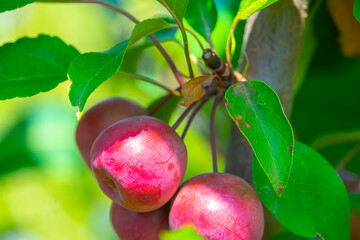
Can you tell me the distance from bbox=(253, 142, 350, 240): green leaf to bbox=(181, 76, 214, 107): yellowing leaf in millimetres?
127

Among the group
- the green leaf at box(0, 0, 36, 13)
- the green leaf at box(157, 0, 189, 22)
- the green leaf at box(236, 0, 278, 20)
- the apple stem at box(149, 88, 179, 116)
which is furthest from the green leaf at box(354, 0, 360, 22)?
the green leaf at box(0, 0, 36, 13)

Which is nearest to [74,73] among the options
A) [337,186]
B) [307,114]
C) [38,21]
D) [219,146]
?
[337,186]

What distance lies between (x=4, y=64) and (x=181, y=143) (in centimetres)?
31

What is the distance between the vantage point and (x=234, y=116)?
681mm

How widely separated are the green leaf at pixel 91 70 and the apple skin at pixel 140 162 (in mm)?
81

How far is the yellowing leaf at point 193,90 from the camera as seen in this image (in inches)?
29.7

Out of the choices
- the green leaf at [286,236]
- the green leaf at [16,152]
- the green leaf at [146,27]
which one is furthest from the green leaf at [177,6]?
the green leaf at [16,152]

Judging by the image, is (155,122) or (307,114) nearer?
(155,122)

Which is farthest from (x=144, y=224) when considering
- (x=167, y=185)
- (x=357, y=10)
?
(x=357, y=10)

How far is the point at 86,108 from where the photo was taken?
2.20 meters

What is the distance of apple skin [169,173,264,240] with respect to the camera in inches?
26.8

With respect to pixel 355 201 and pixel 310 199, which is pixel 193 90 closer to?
pixel 310 199

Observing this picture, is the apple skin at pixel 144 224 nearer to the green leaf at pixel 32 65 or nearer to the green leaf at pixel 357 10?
the green leaf at pixel 32 65

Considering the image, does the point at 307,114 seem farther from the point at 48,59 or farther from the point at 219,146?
the point at 48,59
